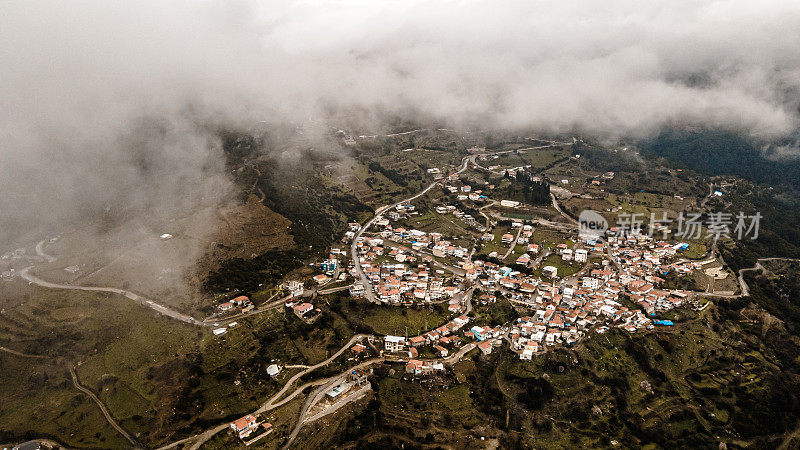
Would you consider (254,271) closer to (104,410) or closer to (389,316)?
(389,316)

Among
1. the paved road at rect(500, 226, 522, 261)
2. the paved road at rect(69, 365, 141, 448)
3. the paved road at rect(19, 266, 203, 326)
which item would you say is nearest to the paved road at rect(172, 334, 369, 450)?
Answer: the paved road at rect(69, 365, 141, 448)

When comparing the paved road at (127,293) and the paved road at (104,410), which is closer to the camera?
the paved road at (104,410)

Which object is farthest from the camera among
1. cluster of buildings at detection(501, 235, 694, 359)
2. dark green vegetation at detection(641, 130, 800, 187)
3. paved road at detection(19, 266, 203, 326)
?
dark green vegetation at detection(641, 130, 800, 187)

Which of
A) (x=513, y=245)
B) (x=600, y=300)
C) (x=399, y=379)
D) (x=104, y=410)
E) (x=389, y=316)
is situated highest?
(x=104, y=410)

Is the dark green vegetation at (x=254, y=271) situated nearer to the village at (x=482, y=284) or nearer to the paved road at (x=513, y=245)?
the village at (x=482, y=284)

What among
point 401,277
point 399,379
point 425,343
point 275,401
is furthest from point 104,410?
point 401,277

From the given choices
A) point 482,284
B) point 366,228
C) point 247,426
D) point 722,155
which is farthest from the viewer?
point 722,155

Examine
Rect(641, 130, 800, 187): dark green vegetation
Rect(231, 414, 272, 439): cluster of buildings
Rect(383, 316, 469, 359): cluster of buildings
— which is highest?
Rect(231, 414, 272, 439): cluster of buildings

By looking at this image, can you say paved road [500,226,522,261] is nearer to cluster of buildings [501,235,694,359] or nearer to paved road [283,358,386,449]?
cluster of buildings [501,235,694,359]

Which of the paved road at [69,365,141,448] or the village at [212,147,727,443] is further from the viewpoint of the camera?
the village at [212,147,727,443]

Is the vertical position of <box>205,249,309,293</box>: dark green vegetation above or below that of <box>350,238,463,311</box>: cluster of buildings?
above

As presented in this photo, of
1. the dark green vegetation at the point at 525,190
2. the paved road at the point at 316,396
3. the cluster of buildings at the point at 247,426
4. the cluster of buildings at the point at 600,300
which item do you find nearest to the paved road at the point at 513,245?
the cluster of buildings at the point at 600,300
